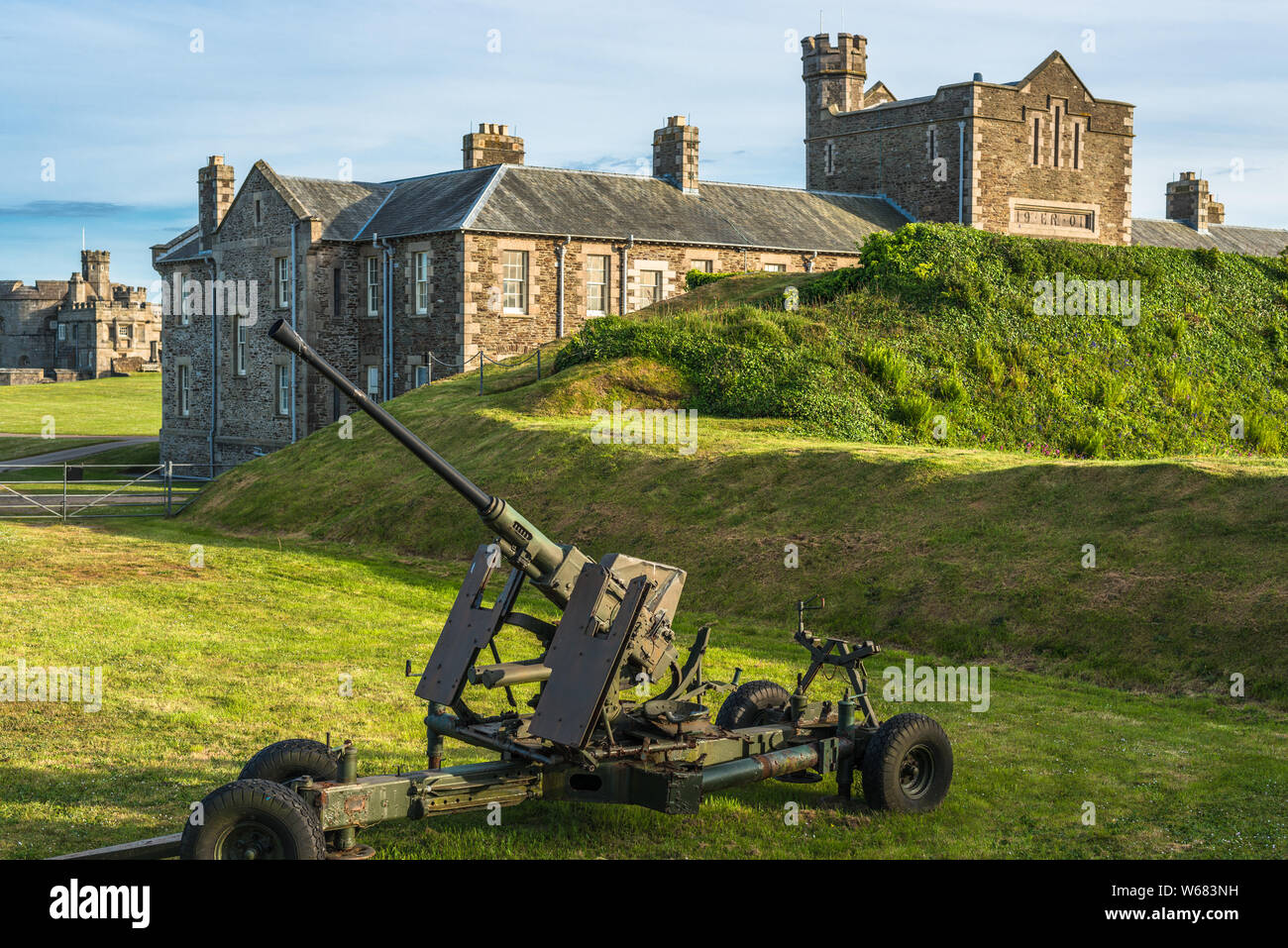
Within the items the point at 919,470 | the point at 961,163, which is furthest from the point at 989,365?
the point at 961,163

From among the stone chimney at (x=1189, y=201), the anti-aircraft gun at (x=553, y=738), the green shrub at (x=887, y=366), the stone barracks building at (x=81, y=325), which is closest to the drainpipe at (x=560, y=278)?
the green shrub at (x=887, y=366)

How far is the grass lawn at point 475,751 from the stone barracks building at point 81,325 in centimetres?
8850

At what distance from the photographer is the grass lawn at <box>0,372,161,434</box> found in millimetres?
60562

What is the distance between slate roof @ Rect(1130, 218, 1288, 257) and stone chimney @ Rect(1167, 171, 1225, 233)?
74cm

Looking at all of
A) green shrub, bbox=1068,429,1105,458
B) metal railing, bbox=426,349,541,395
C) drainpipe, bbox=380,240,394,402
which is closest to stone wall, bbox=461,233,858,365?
metal railing, bbox=426,349,541,395

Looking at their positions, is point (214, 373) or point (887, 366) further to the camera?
point (214, 373)

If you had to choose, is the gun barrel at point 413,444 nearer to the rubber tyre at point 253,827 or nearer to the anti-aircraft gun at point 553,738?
the anti-aircraft gun at point 553,738

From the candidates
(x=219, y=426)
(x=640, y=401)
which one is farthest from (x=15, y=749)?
(x=219, y=426)

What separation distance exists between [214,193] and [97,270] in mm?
72714

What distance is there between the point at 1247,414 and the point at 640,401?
13.8 m

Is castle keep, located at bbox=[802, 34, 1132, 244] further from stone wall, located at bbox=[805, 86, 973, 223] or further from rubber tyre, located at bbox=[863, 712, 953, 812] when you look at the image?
rubber tyre, located at bbox=[863, 712, 953, 812]

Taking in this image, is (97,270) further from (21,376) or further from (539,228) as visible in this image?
(539,228)

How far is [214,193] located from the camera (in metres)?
45.8

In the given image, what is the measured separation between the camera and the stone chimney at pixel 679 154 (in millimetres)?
41906
